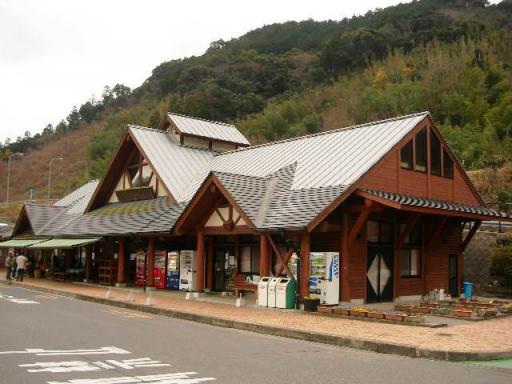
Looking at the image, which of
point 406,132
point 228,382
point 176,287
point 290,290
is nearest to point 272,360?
point 228,382

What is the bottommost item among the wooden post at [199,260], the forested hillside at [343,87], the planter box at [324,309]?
the planter box at [324,309]

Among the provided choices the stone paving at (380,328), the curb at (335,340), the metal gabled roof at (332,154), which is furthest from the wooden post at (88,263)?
the curb at (335,340)

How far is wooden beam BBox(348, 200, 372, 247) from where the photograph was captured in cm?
1653

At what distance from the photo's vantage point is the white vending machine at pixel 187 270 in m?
21.6

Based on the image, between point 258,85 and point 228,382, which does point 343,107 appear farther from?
point 228,382

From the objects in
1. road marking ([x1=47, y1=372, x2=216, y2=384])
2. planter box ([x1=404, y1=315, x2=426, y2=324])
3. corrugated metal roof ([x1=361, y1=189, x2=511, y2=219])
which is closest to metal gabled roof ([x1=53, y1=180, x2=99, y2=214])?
corrugated metal roof ([x1=361, y1=189, x2=511, y2=219])

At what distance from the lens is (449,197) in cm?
2125

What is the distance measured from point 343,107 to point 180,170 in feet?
127

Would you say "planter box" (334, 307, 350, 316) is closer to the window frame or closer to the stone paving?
the stone paving

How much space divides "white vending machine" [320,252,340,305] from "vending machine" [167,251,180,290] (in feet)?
25.4

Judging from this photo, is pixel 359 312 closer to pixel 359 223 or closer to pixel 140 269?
pixel 359 223

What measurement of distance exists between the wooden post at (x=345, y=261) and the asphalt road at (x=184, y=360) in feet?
16.7

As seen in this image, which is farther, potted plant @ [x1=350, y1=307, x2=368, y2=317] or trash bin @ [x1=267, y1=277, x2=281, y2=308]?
trash bin @ [x1=267, y1=277, x2=281, y2=308]

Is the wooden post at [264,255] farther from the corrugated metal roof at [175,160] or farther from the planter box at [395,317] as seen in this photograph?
the corrugated metal roof at [175,160]
